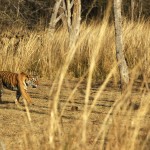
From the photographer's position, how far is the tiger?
7789mm

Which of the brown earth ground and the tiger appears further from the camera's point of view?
the tiger

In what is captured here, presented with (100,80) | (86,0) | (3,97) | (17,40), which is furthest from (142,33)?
(86,0)

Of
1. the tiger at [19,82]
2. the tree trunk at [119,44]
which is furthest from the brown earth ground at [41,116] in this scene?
the tree trunk at [119,44]

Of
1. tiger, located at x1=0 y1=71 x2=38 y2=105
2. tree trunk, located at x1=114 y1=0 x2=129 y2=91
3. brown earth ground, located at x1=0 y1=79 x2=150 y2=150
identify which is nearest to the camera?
brown earth ground, located at x1=0 y1=79 x2=150 y2=150

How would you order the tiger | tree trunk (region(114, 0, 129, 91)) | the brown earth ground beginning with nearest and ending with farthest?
1. the brown earth ground
2. tree trunk (region(114, 0, 129, 91))
3. the tiger

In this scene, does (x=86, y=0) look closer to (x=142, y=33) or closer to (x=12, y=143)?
(x=142, y=33)

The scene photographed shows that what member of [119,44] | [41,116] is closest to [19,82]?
[41,116]

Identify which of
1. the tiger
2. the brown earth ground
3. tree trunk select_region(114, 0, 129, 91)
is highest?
tree trunk select_region(114, 0, 129, 91)

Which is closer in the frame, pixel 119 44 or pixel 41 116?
pixel 41 116

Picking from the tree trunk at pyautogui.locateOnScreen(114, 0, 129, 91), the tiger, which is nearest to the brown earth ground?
the tiger

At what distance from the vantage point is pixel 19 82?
25.7 feet

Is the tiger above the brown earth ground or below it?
above

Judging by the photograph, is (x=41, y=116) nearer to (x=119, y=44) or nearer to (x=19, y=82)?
(x=19, y=82)

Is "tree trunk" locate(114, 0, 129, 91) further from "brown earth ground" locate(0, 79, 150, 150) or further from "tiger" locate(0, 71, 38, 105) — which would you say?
"tiger" locate(0, 71, 38, 105)
